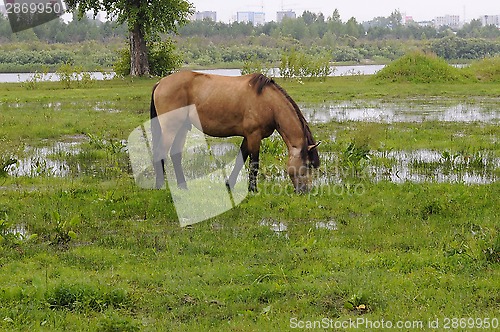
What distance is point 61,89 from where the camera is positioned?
2723cm

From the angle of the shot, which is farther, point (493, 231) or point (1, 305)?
point (493, 231)

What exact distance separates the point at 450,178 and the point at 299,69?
20.2m

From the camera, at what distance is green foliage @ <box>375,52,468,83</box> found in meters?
29.2

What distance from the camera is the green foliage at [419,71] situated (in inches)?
1150

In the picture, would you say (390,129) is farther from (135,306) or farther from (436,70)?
(436,70)

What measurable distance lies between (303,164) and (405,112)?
37.9 feet

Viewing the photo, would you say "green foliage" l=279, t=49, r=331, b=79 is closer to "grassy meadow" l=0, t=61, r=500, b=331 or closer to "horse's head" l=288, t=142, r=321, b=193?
"grassy meadow" l=0, t=61, r=500, b=331

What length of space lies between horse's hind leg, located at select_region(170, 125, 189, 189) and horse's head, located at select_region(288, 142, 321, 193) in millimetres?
1876

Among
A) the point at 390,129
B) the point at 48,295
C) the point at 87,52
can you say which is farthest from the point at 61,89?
the point at 87,52

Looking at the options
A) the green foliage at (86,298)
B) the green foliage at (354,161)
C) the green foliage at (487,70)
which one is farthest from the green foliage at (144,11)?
the green foliage at (86,298)

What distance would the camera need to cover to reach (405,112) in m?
20.7

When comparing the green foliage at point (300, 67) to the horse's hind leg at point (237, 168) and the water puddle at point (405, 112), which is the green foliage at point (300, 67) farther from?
the horse's hind leg at point (237, 168)

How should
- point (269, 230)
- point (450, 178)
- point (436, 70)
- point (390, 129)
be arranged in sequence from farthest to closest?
1. point (436, 70)
2. point (390, 129)
3. point (450, 178)
4. point (269, 230)

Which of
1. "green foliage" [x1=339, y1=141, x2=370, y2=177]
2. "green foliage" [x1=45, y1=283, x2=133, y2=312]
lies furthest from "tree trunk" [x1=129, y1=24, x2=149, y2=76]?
"green foliage" [x1=45, y1=283, x2=133, y2=312]
